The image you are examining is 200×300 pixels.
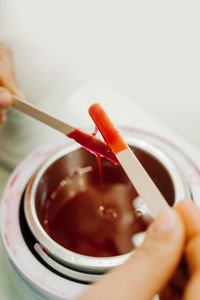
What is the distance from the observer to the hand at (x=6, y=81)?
651 mm

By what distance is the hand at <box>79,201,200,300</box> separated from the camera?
1.07ft

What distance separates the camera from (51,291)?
1.70 feet

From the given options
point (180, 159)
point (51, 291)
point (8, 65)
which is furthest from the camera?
point (8, 65)

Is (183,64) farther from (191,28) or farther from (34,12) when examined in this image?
(34,12)

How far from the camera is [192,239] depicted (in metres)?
0.37

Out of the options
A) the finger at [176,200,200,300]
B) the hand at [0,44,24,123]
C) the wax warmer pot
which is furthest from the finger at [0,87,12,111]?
the finger at [176,200,200,300]

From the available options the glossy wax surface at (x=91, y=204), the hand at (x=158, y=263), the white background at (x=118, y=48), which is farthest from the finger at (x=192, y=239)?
the white background at (x=118, y=48)

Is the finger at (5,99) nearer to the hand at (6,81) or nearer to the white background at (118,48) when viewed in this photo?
the hand at (6,81)

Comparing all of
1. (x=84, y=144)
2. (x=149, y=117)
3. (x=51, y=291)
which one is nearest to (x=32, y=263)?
(x=51, y=291)

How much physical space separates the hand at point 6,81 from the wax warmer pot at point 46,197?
13 cm

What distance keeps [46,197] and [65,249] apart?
8.7 inches

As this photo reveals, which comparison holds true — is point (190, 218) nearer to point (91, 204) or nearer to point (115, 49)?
point (91, 204)

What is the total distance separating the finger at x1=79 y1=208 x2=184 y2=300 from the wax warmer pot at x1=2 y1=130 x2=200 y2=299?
178 millimetres

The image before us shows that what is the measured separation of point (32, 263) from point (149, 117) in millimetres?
574
